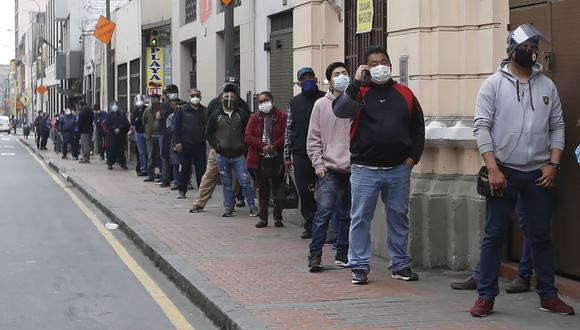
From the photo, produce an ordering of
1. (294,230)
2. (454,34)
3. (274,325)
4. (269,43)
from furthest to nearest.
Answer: (269,43)
(294,230)
(454,34)
(274,325)

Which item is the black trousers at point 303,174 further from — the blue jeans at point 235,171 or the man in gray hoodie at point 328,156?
the blue jeans at point 235,171

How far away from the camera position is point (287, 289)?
780cm

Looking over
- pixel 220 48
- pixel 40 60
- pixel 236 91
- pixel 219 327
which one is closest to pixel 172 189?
pixel 220 48

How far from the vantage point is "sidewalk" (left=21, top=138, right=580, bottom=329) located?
655 centimetres

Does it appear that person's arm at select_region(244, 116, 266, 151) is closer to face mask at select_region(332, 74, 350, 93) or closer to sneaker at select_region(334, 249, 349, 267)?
sneaker at select_region(334, 249, 349, 267)

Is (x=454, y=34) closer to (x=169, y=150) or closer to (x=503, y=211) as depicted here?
(x=503, y=211)

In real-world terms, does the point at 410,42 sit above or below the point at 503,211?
above

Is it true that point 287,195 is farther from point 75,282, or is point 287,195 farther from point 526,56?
point 526,56

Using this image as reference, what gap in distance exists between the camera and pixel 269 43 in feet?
51.0

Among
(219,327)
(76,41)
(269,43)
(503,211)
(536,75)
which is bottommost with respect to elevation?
(219,327)

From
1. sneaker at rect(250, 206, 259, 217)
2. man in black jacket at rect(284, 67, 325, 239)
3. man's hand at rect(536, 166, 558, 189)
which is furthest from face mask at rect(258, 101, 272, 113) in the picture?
man's hand at rect(536, 166, 558, 189)

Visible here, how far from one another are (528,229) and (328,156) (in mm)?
2455

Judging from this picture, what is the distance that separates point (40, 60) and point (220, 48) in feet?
180

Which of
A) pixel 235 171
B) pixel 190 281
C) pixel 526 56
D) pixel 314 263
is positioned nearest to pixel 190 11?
pixel 235 171
